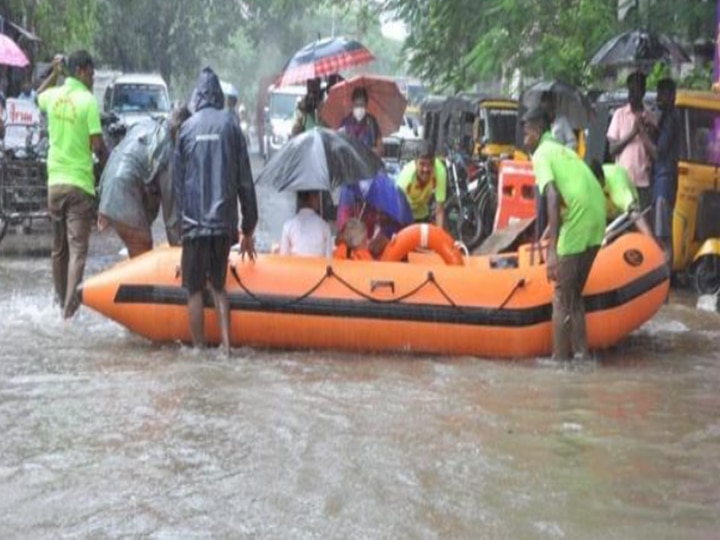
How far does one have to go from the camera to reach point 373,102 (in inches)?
573

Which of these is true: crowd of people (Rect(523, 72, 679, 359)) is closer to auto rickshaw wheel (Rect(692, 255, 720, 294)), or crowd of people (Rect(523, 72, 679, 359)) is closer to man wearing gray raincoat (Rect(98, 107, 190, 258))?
man wearing gray raincoat (Rect(98, 107, 190, 258))

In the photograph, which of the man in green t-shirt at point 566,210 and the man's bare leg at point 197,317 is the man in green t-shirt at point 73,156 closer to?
the man's bare leg at point 197,317

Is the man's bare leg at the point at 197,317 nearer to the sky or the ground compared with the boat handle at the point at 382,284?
nearer to the ground

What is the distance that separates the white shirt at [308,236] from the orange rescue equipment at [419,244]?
0.45m

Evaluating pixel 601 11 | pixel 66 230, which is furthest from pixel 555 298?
pixel 601 11

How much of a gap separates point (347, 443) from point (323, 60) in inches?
328

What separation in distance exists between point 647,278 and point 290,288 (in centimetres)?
234

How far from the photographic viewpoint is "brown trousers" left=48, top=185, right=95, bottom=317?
1046cm

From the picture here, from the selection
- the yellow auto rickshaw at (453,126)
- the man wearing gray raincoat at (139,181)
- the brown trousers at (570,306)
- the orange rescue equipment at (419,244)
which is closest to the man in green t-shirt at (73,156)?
the man wearing gray raincoat at (139,181)

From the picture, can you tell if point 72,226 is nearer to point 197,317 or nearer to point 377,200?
point 197,317

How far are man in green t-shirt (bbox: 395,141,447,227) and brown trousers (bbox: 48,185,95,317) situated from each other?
104 inches

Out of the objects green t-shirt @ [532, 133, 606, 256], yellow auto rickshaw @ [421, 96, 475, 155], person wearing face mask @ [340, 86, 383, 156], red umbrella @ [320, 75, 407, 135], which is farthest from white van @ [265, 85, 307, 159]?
green t-shirt @ [532, 133, 606, 256]

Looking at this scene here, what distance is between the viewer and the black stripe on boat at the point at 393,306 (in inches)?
364

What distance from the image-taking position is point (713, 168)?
42.5 ft
